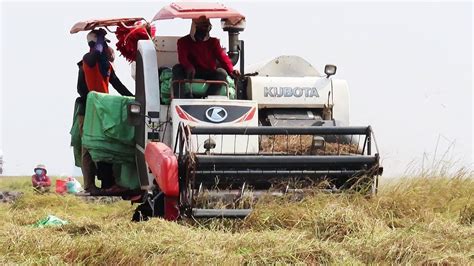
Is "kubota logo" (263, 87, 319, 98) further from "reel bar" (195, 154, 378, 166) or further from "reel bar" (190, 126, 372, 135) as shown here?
"reel bar" (195, 154, 378, 166)

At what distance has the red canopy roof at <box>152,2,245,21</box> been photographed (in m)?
9.74

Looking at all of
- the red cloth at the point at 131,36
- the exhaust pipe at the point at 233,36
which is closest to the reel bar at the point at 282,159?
the red cloth at the point at 131,36

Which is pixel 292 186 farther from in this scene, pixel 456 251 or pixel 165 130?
pixel 456 251

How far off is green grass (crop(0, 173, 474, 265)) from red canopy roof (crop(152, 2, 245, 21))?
2282 mm

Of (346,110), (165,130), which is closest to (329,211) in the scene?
(165,130)

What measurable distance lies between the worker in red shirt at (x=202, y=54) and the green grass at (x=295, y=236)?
224 centimetres

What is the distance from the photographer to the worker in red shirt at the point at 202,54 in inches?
400

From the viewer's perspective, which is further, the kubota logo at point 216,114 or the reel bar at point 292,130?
the kubota logo at point 216,114

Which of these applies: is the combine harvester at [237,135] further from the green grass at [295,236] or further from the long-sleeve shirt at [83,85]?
the long-sleeve shirt at [83,85]

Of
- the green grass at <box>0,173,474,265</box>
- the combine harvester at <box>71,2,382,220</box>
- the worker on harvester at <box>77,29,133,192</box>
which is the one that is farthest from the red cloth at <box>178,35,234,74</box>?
the green grass at <box>0,173,474,265</box>

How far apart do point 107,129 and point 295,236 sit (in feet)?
12.2

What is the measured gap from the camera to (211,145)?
30.6 ft

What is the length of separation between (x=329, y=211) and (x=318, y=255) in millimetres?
1286

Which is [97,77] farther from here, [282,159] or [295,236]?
[295,236]
